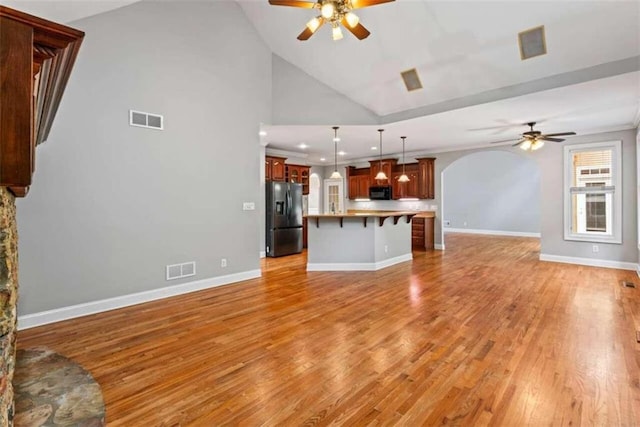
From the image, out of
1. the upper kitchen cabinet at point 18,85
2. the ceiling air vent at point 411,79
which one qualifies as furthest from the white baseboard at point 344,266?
the upper kitchen cabinet at point 18,85

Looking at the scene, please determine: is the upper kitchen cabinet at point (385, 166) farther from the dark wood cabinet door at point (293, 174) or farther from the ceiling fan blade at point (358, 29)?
the ceiling fan blade at point (358, 29)

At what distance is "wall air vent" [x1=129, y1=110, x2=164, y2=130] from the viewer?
382cm

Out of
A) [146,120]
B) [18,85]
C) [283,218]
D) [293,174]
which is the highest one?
[146,120]

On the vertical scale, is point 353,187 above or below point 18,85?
above

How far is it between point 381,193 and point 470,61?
5.46m

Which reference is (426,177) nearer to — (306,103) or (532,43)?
(306,103)

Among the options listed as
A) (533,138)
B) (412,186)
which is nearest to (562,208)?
(533,138)

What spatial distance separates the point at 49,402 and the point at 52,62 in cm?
177

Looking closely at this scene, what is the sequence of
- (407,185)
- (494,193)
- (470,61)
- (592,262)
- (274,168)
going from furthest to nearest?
1. (494,193)
2. (407,185)
3. (274,168)
4. (592,262)
5. (470,61)

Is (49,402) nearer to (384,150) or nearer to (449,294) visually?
(449,294)

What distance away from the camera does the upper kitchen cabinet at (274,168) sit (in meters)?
7.67

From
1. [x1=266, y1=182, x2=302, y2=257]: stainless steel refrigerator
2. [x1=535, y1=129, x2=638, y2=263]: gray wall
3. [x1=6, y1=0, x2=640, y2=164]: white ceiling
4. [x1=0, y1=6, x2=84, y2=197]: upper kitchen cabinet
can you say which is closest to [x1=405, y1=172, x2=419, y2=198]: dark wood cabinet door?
[x1=6, y1=0, x2=640, y2=164]: white ceiling

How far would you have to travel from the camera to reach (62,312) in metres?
3.35

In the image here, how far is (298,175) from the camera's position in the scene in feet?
28.5
